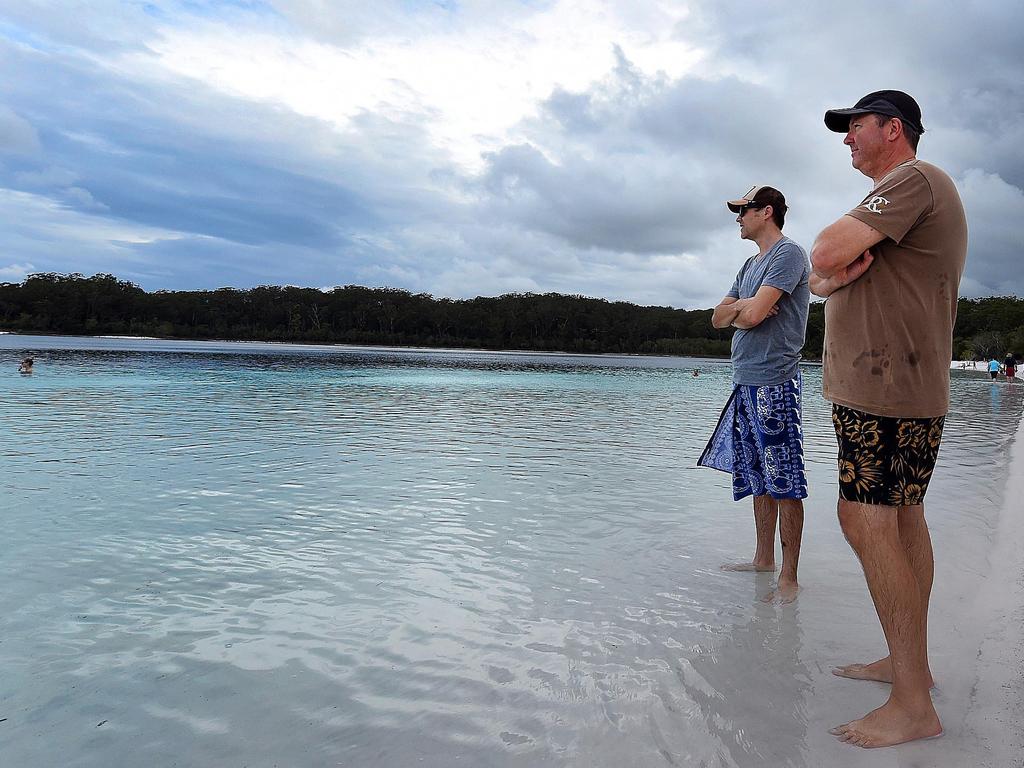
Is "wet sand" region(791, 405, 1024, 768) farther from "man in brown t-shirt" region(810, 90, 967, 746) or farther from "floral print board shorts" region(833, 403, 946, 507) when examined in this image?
"floral print board shorts" region(833, 403, 946, 507)

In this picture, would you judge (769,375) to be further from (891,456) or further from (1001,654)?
(1001,654)

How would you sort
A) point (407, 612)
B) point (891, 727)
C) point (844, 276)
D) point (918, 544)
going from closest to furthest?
point (891, 727), point (844, 276), point (918, 544), point (407, 612)

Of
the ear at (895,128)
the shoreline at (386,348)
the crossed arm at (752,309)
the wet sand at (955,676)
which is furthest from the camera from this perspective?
the shoreline at (386,348)

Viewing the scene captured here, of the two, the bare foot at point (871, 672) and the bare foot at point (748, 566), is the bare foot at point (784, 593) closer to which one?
the bare foot at point (748, 566)

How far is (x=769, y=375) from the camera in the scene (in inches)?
158

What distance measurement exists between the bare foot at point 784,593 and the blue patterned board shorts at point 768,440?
0.48 metres

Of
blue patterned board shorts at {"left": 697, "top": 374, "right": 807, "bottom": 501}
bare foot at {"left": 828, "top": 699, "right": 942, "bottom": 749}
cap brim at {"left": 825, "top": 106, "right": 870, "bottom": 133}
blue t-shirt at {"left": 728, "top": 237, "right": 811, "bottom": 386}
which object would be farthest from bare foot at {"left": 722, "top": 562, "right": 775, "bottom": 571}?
cap brim at {"left": 825, "top": 106, "right": 870, "bottom": 133}

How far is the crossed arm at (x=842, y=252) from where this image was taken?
7.97 feet

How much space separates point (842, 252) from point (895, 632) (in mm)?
1319

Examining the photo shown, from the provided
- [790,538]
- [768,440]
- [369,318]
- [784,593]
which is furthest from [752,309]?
[369,318]

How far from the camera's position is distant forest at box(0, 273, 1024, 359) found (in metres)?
124

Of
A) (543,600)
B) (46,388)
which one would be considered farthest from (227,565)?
(46,388)

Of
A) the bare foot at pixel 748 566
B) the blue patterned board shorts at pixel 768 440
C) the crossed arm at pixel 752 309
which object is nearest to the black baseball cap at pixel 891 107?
the crossed arm at pixel 752 309

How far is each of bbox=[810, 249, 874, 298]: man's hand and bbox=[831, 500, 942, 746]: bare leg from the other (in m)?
0.77
